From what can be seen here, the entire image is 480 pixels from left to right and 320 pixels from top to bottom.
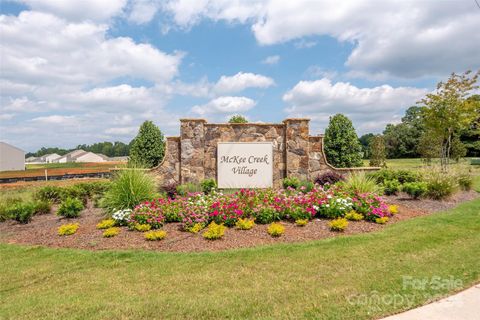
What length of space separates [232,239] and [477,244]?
423cm

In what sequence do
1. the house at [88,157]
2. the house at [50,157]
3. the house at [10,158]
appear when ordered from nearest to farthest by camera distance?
the house at [10,158]
the house at [88,157]
the house at [50,157]

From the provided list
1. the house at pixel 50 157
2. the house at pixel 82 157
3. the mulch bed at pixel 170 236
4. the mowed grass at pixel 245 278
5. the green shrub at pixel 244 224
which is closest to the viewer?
the mowed grass at pixel 245 278

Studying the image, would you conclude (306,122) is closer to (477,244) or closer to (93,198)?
(477,244)

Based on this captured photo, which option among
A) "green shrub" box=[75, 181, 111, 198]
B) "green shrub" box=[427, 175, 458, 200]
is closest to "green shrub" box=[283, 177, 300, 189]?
"green shrub" box=[427, 175, 458, 200]

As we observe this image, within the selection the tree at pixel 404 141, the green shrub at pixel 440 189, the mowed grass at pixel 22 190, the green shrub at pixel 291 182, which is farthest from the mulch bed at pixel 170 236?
the tree at pixel 404 141

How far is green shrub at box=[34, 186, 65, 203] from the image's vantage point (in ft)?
32.5

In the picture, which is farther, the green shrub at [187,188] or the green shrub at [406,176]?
the green shrub at [406,176]

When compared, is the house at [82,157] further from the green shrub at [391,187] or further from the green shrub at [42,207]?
the green shrub at [391,187]

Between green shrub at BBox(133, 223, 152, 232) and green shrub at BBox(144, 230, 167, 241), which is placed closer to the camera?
green shrub at BBox(144, 230, 167, 241)

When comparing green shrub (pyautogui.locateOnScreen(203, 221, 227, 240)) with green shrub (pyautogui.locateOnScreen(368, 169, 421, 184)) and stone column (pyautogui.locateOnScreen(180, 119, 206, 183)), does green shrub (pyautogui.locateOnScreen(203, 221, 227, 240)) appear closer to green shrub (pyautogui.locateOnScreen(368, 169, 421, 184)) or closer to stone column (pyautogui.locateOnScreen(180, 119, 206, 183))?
stone column (pyautogui.locateOnScreen(180, 119, 206, 183))

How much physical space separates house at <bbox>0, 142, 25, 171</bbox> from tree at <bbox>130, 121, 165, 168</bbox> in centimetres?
3683

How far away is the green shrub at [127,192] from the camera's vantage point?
7.60 meters

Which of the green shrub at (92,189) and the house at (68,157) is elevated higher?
the house at (68,157)

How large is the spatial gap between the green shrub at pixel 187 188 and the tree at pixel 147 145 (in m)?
3.72
